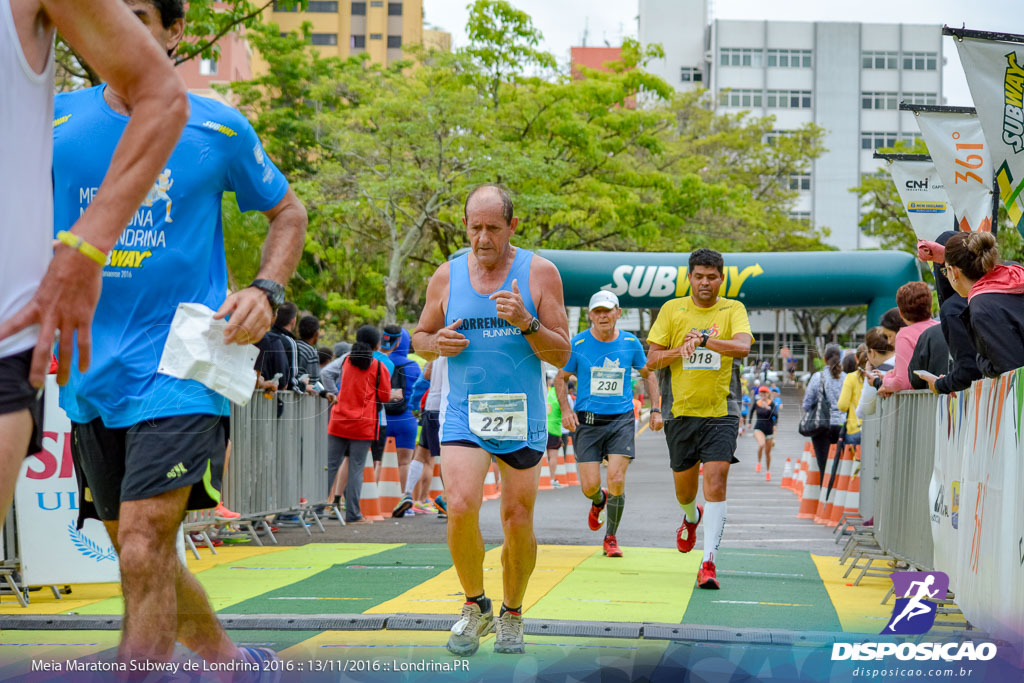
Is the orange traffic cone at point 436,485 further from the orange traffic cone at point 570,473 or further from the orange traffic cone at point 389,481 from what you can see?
the orange traffic cone at point 570,473

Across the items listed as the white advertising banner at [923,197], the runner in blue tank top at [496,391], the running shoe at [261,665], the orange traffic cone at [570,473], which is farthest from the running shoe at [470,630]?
the orange traffic cone at [570,473]

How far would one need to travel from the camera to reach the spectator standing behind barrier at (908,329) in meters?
9.09

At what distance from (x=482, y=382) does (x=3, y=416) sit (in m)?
3.20

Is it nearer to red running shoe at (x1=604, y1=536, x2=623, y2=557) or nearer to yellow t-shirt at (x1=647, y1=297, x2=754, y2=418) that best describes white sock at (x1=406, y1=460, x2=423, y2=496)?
red running shoe at (x1=604, y1=536, x2=623, y2=557)

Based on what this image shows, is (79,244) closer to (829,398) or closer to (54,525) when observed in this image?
(54,525)

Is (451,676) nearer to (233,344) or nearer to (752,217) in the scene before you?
(233,344)

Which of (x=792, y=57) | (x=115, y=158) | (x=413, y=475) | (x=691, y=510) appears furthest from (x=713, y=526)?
(x=792, y=57)

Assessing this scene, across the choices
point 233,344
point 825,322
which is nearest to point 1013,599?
point 233,344

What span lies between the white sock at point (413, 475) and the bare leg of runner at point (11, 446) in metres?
11.5

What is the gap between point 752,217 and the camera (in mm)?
39031

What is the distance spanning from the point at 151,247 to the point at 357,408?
9.51m

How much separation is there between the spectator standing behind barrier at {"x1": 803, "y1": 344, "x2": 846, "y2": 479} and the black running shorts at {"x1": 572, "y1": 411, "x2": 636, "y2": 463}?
5.33 m

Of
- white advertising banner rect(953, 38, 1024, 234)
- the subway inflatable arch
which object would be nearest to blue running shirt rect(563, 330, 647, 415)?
white advertising banner rect(953, 38, 1024, 234)

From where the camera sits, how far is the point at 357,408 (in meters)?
13.0
